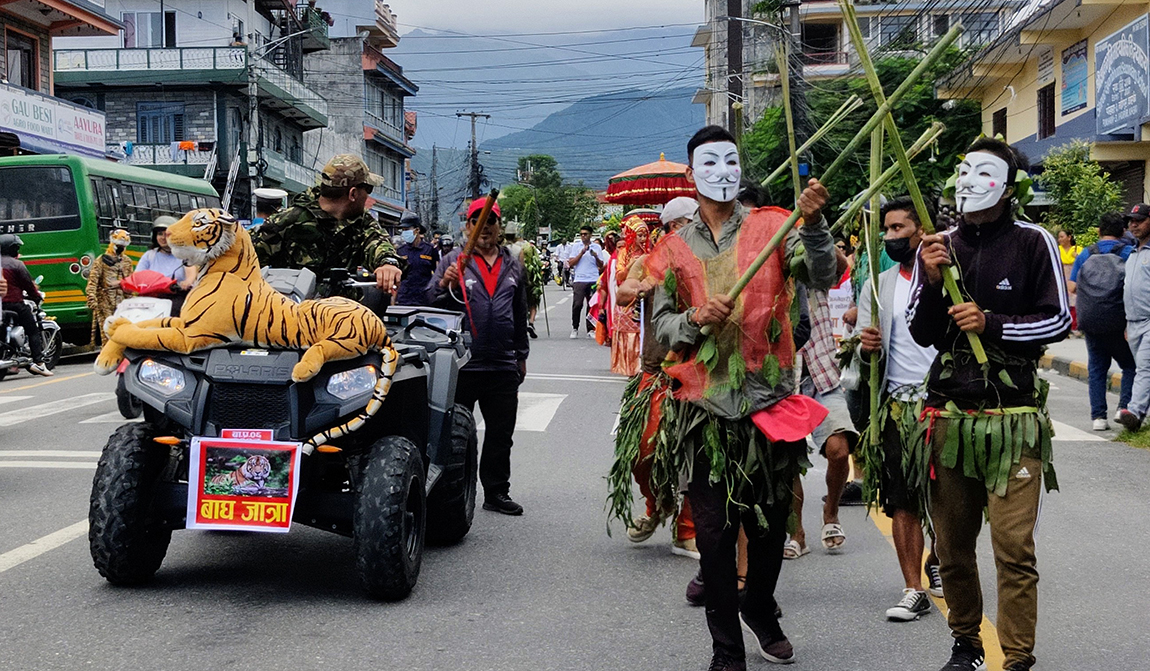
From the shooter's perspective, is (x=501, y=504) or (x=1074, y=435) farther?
(x=1074, y=435)

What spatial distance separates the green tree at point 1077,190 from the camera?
22.3 metres

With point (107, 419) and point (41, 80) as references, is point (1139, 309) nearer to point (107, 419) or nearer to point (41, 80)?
→ point (107, 419)

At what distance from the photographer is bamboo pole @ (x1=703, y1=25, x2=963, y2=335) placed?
4.03m

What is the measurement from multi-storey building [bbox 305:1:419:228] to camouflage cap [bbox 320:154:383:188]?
57.9m

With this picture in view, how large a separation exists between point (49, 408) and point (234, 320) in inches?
331

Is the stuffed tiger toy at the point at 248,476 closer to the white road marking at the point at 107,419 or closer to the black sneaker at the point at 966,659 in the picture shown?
the black sneaker at the point at 966,659

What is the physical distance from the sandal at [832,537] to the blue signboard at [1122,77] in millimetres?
18046

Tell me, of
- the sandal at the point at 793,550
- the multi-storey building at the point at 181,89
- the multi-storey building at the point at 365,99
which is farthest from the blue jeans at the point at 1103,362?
the multi-storey building at the point at 365,99

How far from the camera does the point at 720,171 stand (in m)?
4.88

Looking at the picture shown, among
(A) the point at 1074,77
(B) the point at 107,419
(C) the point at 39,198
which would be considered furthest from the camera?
(A) the point at 1074,77

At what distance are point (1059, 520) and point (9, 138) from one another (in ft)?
69.0

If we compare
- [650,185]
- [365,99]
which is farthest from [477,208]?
[365,99]

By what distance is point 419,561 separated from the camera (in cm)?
606

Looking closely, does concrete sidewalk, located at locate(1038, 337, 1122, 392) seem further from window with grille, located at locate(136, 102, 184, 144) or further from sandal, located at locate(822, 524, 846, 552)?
window with grille, located at locate(136, 102, 184, 144)
